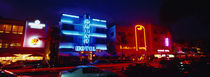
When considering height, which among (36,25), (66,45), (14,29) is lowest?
(66,45)

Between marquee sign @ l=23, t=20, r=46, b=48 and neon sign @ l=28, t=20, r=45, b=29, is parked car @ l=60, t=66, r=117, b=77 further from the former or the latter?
neon sign @ l=28, t=20, r=45, b=29

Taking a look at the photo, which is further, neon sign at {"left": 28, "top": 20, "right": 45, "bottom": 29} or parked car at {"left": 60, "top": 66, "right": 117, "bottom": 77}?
neon sign at {"left": 28, "top": 20, "right": 45, "bottom": 29}

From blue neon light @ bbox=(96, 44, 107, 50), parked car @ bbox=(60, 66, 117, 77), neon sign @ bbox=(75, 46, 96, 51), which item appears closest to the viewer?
parked car @ bbox=(60, 66, 117, 77)

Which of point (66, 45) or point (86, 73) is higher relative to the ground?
point (66, 45)

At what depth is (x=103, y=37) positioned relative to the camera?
1315 inches

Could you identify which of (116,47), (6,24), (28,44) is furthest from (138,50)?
(6,24)

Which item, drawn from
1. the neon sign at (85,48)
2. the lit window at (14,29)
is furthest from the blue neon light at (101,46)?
the lit window at (14,29)

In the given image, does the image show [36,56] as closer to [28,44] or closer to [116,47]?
[28,44]

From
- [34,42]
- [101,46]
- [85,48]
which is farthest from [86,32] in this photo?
[34,42]

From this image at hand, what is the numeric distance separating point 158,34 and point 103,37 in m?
22.5

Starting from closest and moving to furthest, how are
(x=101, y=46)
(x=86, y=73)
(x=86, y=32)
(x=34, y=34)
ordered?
1. (x=86, y=73)
2. (x=34, y=34)
3. (x=86, y=32)
4. (x=101, y=46)

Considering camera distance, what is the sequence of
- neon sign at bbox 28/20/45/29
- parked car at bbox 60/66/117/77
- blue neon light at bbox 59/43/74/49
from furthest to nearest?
1. blue neon light at bbox 59/43/74/49
2. neon sign at bbox 28/20/45/29
3. parked car at bbox 60/66/117/77

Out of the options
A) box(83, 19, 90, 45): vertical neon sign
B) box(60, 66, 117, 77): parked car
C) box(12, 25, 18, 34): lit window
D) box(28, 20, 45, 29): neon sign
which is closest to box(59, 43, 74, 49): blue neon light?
box(83, 19, 90, 45): vertical neon sign

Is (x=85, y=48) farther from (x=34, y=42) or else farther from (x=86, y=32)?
(x=34, y=42)
